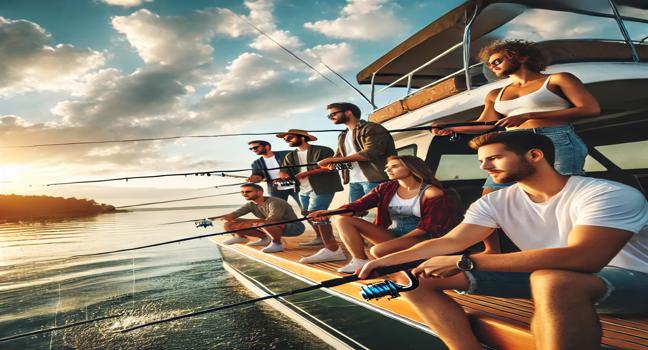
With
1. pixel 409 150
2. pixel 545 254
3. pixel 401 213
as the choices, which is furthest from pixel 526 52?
pixel 409 150

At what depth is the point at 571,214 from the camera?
1.69m

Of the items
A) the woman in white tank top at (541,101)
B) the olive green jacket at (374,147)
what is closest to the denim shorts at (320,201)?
the olive green jacket at (374,147)

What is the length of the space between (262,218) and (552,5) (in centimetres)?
553

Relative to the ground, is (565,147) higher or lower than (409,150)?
lower

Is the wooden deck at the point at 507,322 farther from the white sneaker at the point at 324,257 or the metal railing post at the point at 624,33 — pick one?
the metal railing post at the point at 624,33

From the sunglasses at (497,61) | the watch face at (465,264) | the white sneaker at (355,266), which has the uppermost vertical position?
the sunglasses at (497,61)

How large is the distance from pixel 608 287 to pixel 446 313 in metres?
0.78

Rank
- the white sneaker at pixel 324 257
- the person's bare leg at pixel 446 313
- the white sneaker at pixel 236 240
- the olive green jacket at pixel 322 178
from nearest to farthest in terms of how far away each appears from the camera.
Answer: the person's bare leg at pixel 446 313, the white sneaker at pixel 324 257, the olive green jacket at pixel 322 178, the white sneaker at pixel 236 240

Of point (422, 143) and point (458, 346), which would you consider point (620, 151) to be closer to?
point (422, 143)

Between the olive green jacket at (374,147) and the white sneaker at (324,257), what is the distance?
126 cm

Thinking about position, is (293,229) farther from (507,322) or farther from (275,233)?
(507,322)

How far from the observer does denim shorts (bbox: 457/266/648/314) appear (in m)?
1.57

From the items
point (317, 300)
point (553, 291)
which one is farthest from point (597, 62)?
point (317, 300)

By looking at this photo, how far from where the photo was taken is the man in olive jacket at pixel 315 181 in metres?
4.77
